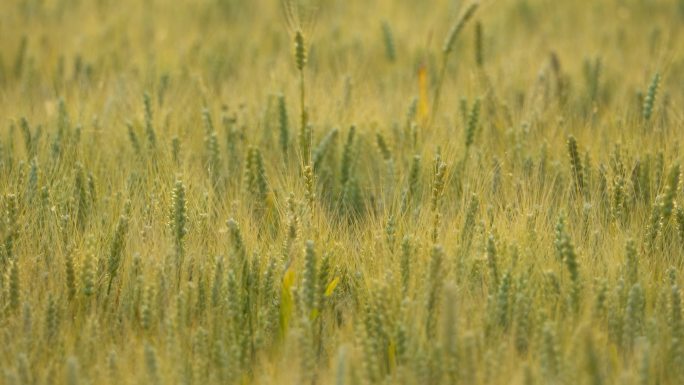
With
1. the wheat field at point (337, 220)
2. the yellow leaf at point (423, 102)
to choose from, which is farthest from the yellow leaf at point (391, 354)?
the yellow leaf at point (423, 102)

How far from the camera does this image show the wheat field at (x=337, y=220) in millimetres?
2092

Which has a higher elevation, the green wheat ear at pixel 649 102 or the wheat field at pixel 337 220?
the green wheat ear at pixel 649 102

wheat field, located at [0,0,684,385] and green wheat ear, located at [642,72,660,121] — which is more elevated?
green wheat ear, located at [642,72,660,121]

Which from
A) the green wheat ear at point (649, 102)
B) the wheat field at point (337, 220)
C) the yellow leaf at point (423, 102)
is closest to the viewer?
the wheat field at point (337, 220)

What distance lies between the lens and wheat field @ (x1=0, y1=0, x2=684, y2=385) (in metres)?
2.09

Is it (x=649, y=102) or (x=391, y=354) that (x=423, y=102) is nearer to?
(x=649, y=102)

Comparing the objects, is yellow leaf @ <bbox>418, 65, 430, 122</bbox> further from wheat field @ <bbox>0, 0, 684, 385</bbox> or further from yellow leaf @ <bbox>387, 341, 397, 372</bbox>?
yellow leaf @ <bbox>387, 341, 397, 372</bbox>

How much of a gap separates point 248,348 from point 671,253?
1.18 m

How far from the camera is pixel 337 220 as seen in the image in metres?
2.96

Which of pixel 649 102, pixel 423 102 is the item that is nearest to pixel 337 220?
pixel 423 102

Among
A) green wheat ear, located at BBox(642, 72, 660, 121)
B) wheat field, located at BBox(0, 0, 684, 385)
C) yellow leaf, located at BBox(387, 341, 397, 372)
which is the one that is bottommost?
yellow leaf, located at BBox(387, 341, 397, 372)

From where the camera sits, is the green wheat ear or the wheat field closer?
the wheat field

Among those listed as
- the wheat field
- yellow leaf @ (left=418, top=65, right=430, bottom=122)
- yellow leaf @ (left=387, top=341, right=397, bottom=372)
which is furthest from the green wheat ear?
yellow leaf @ (left=387, top=341, right=397, bottom=372)

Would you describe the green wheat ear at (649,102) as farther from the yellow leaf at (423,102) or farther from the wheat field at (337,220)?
the yellow leaf at (423,102)
